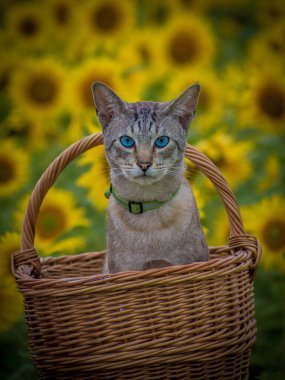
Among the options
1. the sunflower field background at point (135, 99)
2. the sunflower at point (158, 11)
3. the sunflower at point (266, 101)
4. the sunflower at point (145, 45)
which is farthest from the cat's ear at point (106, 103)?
the sunflower at point (158, 11)

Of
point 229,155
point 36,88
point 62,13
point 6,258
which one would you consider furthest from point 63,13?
point 6,258

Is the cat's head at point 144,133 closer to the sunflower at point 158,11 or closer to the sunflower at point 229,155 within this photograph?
the sunflower at point 229,155

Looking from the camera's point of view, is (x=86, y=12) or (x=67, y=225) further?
(x=86, y=12)

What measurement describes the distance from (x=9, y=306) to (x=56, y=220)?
2.21ft

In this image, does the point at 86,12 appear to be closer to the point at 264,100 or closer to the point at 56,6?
the point at 56,6

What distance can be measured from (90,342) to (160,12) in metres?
3.84

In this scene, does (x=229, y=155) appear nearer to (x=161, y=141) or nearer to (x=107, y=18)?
(x=161, y=141)

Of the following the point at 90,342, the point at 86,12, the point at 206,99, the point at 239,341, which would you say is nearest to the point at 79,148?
the point at 90,342

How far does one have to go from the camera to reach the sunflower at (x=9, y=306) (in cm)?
330

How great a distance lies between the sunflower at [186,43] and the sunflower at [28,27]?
1.07 metres

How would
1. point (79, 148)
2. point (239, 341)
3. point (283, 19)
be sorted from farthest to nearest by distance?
point (283, 19) < point (79, 148) < point (239, 341)

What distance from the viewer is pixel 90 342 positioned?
2.38m

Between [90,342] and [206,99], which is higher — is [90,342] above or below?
below

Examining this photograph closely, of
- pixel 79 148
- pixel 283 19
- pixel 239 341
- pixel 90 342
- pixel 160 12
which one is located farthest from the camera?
pixel 160 12
